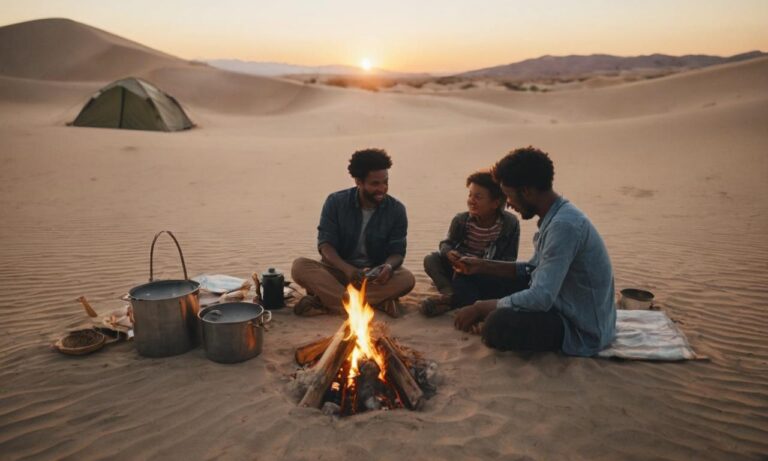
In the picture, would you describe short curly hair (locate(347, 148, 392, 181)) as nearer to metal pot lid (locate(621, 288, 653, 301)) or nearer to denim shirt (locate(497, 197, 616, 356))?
denim shirt (locate(497, 197, 616, 356))

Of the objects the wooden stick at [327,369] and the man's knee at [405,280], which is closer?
the wooden stick at [327,369]

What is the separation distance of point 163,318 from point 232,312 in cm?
51

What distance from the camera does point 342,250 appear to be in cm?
486

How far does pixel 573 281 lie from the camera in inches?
134

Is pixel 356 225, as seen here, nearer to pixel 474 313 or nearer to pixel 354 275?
pixel 354 275

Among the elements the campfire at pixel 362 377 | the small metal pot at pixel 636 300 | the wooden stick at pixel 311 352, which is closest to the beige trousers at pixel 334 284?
the wooden stick at pixel 311 352

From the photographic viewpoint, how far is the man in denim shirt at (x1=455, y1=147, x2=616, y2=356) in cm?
324

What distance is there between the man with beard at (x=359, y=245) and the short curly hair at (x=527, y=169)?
146 centimetres

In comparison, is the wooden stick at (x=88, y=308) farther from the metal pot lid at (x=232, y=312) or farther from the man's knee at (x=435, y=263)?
the man's knee at (x=435, y=263)

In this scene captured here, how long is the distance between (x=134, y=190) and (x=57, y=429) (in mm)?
8768

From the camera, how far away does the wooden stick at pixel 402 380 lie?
10.2ft

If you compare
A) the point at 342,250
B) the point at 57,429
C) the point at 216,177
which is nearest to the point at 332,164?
the point at 216,177

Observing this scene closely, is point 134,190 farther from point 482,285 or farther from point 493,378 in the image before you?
point 493,378

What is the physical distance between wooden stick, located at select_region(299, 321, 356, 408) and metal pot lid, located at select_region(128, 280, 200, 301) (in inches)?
49.2
